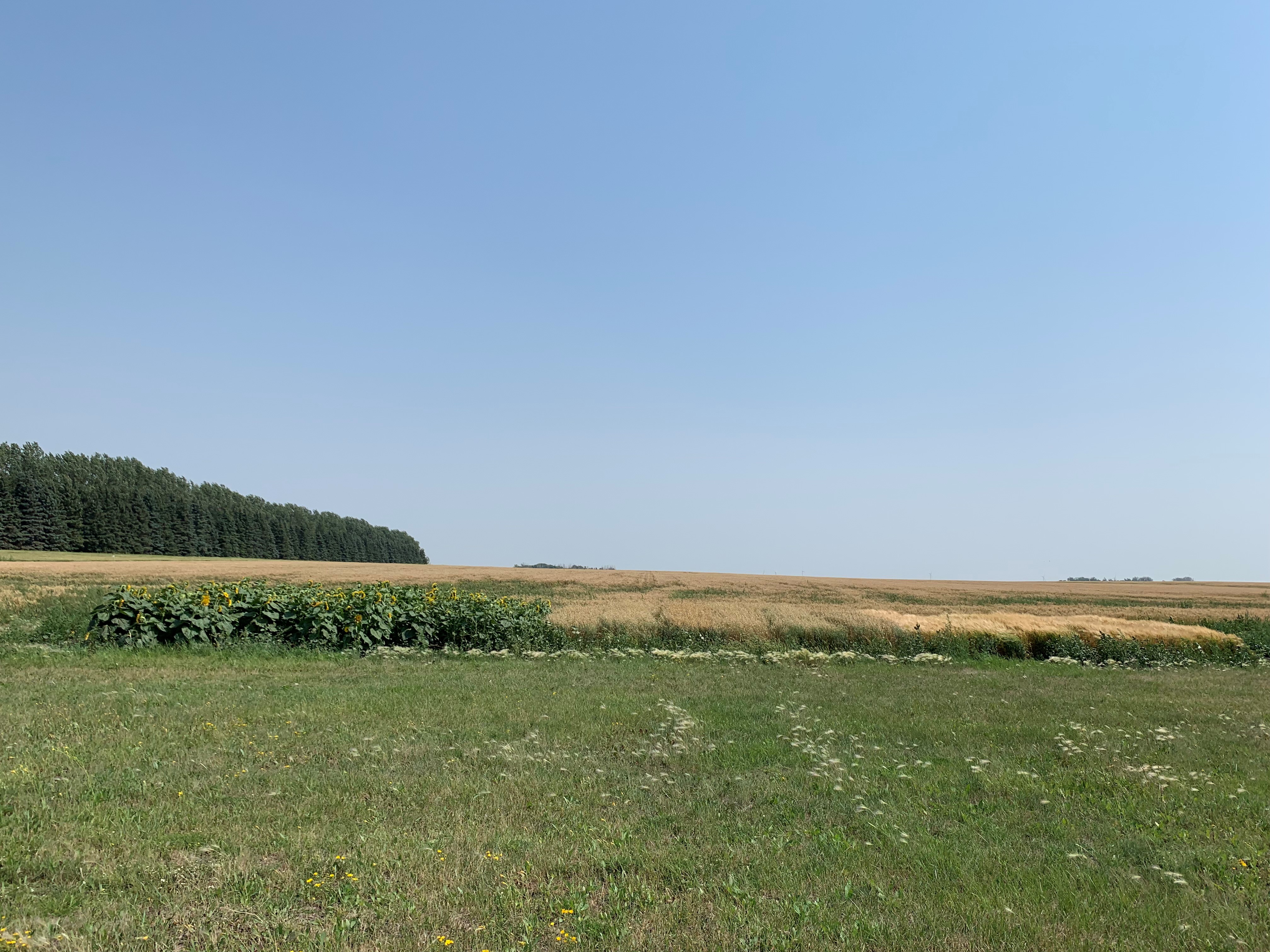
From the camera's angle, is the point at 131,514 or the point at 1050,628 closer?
the point at 1050,628

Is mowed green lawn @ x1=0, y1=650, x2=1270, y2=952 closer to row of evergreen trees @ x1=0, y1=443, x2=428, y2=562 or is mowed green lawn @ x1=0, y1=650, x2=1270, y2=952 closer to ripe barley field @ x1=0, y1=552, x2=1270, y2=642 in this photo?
ripe barley field @ x1=0, y1=552, x2=1270, y2=642

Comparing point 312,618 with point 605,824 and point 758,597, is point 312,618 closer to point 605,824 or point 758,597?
point 605,824

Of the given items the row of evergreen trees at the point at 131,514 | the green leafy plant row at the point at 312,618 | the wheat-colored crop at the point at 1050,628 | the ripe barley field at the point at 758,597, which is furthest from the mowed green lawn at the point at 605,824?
the row of evergreen trees at the point at 131,514

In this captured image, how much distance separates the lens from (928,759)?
9.42 m

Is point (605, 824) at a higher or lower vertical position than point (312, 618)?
lower

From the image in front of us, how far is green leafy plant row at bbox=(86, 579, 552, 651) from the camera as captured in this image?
17.6m

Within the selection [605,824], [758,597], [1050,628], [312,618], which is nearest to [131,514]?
[758,597]

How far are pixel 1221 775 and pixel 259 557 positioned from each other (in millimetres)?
139356

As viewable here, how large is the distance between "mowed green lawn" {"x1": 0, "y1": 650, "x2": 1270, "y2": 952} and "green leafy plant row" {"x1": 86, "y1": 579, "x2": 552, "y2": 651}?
201 inches

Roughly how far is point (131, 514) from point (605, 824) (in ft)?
390

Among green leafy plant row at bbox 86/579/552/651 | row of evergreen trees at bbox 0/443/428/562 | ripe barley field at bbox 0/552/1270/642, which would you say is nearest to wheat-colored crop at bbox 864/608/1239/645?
ripe barley field at bbox 0/552/1270/642

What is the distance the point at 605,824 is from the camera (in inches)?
260

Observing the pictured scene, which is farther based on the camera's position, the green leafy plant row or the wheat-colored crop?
the wheat-colored crop

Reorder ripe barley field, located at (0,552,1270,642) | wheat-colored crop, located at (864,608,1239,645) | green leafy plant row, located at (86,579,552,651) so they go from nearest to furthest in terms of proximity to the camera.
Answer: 1. green leafy plant row, located at (86,579,552,651)
2. ripe barley field, located at (0,552,1270,642)
3. wheat-colored crop, located at (864,608,1239,645)
